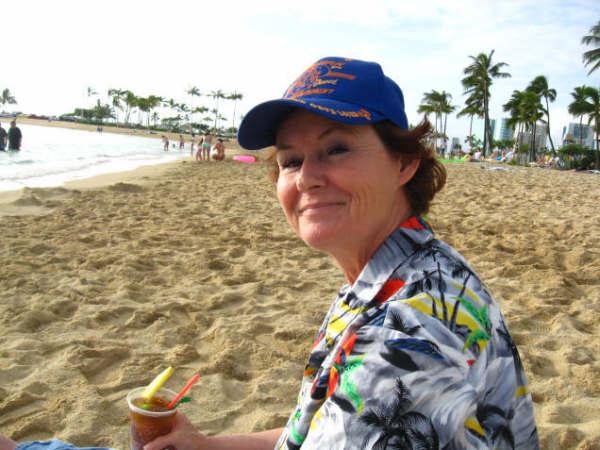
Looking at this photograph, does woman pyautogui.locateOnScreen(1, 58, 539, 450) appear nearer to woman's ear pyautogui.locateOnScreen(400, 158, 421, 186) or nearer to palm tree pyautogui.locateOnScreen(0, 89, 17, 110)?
woman's ear pyautogui.locateOnScreen(400, 158, 421, 186)

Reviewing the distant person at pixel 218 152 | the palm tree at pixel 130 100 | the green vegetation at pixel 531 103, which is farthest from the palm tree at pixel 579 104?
the palm tree at pixel 130 100

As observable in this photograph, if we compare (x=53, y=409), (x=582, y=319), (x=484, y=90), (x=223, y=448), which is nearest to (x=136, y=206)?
(x=53, y=409)

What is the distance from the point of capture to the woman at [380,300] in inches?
32.6

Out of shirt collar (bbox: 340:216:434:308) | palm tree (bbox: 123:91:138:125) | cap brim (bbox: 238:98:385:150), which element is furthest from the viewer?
palm tree (bbox: 123:91:138:125)

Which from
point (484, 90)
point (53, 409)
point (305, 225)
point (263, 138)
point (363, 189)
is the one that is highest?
point (484, 90)

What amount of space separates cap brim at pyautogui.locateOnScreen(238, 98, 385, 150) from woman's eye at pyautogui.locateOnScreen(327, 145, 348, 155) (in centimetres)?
10

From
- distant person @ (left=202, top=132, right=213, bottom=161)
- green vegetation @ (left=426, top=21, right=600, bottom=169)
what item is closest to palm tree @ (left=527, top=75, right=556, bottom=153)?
green vegetation @ (left=426, top=21, right=600, bottom=169)

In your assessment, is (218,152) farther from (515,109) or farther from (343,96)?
(515,109)

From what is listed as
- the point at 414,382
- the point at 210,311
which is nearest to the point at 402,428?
the point at 414,382

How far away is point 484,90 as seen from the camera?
49500mm

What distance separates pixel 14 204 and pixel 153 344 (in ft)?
20.2

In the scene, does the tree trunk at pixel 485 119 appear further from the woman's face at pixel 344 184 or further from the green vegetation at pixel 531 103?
the woman's face at pixel 344 184

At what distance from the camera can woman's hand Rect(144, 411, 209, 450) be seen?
4.58 feet

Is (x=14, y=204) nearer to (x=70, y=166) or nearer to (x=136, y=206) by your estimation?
(x=136, y=206)
